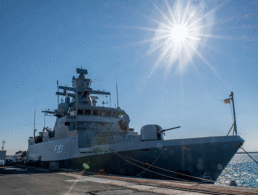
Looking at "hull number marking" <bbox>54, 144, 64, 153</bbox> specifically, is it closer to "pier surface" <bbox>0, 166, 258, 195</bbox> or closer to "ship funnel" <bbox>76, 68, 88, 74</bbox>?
"ship funnel" <bbox>76, 68, 88, 74</bbox>

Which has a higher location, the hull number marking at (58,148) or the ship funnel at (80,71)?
the ship funnel at (80,71)

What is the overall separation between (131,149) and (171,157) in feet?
9.18

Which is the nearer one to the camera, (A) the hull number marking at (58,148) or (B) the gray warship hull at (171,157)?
(B) the gray warship hull at (171,157)

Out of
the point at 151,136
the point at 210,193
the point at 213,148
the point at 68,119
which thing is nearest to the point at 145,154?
the point at 151,136

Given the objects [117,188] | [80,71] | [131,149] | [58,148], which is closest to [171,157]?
[131,149]

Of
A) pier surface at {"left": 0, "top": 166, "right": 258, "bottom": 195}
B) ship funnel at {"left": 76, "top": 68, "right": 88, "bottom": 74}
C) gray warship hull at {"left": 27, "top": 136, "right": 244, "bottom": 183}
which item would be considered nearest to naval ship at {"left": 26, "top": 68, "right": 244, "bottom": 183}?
gray warship hull at {"left": 27, "top": 136, "right": 244, "bottom": 183}

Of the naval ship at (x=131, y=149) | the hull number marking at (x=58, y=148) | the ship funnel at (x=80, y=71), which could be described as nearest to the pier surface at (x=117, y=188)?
the naval ship at (x=131, y=149)

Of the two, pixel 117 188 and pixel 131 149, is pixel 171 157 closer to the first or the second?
pixel 131 149

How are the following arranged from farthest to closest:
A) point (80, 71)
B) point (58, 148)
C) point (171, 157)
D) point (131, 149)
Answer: point (80, 71) < point (58, 148) < point (131, 149) < point (171, 157)

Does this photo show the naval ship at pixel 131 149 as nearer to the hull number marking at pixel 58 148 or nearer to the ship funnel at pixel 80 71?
the hull number marking at pixel 58 148

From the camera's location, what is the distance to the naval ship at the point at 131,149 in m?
12.8

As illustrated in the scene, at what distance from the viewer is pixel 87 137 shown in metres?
19.0

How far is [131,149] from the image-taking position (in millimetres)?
14359

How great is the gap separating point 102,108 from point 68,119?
3676mm
